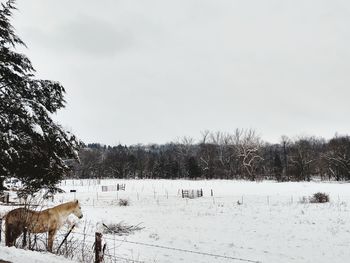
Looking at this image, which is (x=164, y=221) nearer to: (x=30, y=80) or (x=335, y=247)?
(x=335, y=247)

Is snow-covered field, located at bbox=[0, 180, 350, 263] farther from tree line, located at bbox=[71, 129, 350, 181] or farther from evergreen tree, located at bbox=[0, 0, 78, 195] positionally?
tree line, located at bbox=[71, 129, 350, 181]

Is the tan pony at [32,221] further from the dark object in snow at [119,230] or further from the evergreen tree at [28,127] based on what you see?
the dark object in snow at [119,230]

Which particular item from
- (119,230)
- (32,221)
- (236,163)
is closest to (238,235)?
(119,230)

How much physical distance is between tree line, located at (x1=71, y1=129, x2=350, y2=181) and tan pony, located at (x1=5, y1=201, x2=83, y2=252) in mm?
62673

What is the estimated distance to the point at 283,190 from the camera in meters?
43.7

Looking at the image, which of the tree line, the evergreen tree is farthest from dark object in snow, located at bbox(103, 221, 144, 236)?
the tree line

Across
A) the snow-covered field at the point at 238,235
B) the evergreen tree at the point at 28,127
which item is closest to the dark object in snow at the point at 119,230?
the snow-covered field at the point at 238,235

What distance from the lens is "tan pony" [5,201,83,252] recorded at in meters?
9.20

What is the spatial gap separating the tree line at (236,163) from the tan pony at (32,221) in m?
62.7

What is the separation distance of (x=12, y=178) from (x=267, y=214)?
17.8m

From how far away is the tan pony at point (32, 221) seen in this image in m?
9.20

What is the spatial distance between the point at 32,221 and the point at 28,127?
10.7 feet

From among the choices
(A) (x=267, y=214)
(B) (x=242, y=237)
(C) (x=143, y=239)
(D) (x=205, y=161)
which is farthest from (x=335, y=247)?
(D) (x=205, y=161)

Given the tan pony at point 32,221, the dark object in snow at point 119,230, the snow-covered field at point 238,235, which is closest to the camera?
the tan pony at point 32,221
